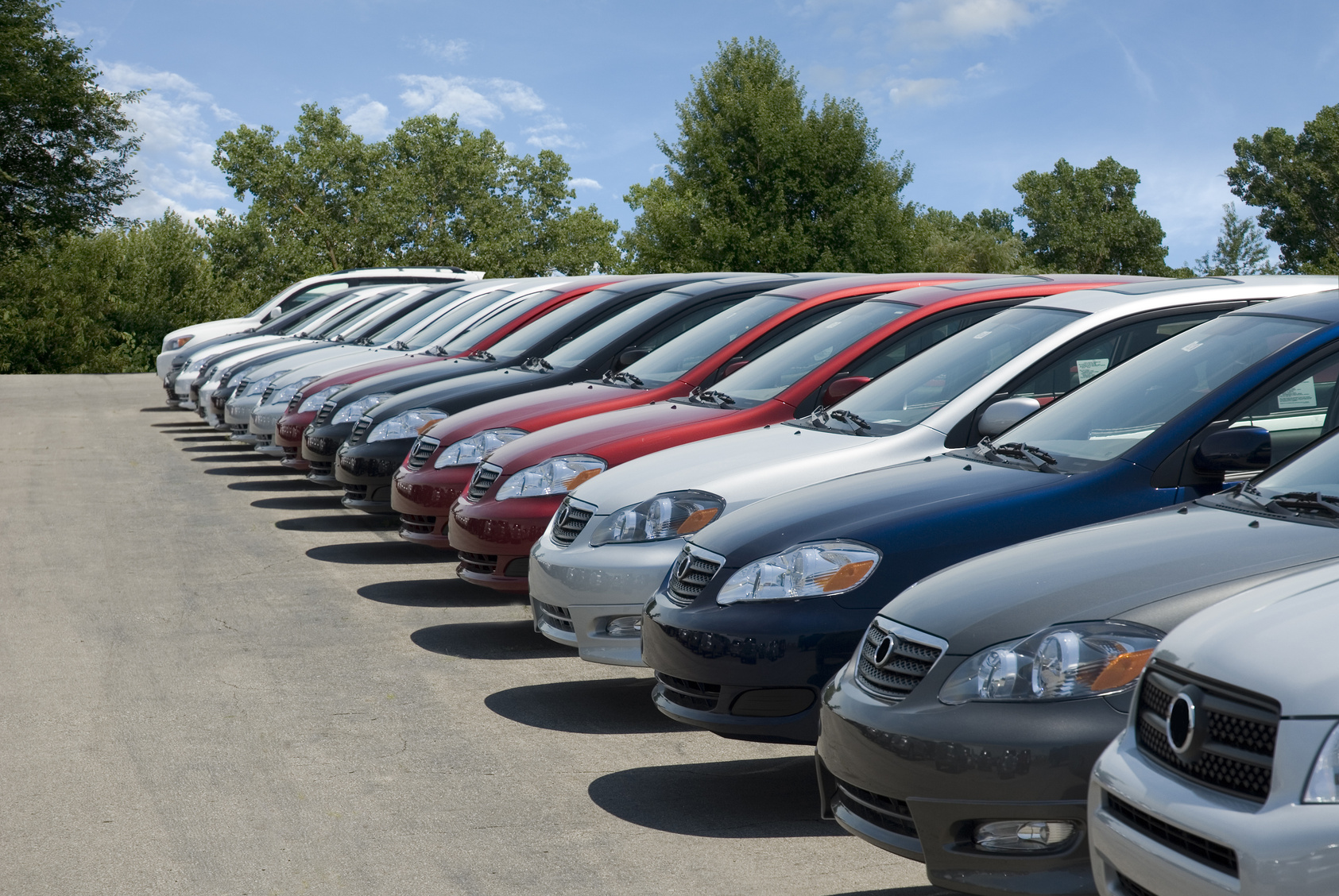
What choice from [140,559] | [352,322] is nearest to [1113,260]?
[352,322]

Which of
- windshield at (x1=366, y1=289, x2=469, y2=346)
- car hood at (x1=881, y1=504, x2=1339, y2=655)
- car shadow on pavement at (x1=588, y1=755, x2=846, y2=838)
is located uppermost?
windshield at (x1=366, y1=289, x2=469, y2=346)

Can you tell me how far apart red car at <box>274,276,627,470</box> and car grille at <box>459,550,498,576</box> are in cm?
481

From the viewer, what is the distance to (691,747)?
18.7 ft

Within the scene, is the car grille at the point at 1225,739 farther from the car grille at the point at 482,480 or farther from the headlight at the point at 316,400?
the headlight at the point at 316,400

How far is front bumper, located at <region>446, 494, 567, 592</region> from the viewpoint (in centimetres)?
735

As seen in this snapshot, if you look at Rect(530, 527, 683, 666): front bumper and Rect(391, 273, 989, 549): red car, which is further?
Rect(391, 273, 989, 549): red car

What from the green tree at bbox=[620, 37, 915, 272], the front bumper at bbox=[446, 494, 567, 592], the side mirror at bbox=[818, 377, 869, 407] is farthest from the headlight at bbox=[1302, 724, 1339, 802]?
the green tree at bbox=[620, 37, 915, 272]

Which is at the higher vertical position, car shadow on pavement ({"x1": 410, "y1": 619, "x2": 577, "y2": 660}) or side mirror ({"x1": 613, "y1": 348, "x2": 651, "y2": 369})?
side mirror ({"x1": 613, "y1": 348, "x2": 651, "y2": 369})

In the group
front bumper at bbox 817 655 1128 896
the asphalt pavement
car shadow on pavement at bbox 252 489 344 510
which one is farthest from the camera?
car shadow on pavement at bbox 252 489 344 510

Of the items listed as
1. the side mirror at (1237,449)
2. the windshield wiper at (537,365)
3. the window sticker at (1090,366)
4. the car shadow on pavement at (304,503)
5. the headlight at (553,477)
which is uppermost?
the window sticker at (1090,366)

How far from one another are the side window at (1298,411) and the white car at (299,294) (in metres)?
19.3

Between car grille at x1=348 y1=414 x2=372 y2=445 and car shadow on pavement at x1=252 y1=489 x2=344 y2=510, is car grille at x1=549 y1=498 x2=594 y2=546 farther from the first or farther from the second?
car shadow on pavement at x1=252 y1=489 x2=344 y2=510

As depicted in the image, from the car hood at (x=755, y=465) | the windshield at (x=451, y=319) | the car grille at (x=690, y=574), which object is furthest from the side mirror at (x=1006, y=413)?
the windshield at (x=451, y=319)

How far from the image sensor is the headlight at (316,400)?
12.8m
